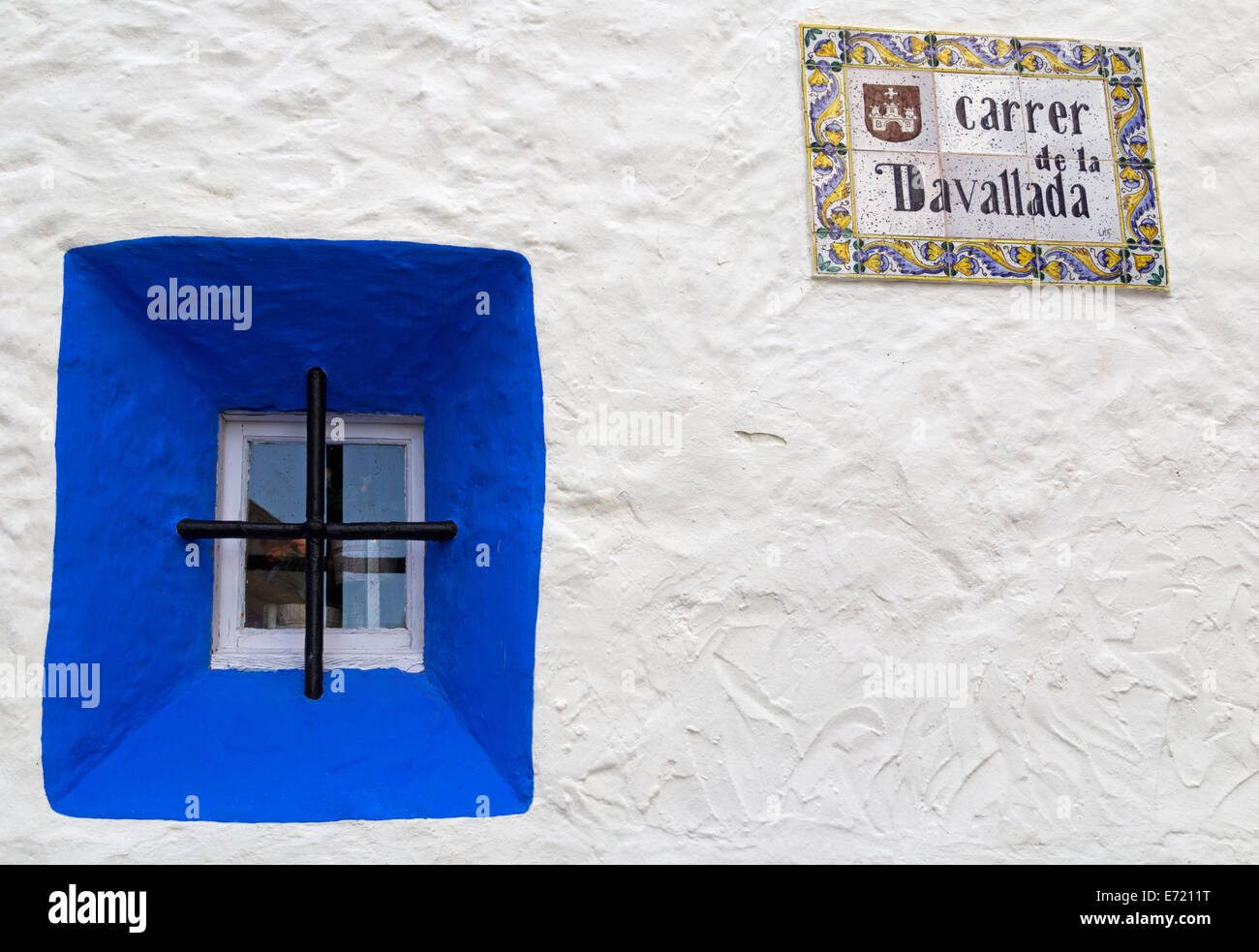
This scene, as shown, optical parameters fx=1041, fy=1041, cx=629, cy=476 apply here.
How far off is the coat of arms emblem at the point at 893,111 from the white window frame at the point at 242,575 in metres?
1.10

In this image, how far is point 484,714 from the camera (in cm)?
190

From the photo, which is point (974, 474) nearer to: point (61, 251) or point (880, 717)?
point (880, 717)

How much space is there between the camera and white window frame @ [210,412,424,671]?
2.06 m

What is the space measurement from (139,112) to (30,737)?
3.64 feet

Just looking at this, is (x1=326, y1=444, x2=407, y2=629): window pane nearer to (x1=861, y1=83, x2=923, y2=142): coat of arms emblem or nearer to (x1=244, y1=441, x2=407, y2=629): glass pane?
(x1=244, y1=441, x2=407, y2=629): glass pane

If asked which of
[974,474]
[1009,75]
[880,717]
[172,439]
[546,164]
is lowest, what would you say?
[880,717]

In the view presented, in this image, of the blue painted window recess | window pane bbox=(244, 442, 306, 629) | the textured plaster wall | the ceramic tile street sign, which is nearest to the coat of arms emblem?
the ceramic tile street sign

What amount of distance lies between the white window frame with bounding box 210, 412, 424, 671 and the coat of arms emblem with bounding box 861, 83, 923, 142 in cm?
110

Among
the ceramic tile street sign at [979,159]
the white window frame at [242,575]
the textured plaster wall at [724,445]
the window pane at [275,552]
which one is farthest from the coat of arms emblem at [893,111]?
the window pane at [275,552]

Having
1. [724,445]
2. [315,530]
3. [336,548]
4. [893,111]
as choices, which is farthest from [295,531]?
[893,111]

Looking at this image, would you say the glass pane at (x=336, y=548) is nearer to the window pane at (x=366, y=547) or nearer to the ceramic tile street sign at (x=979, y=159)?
the window pane at (x=366, y=547)
